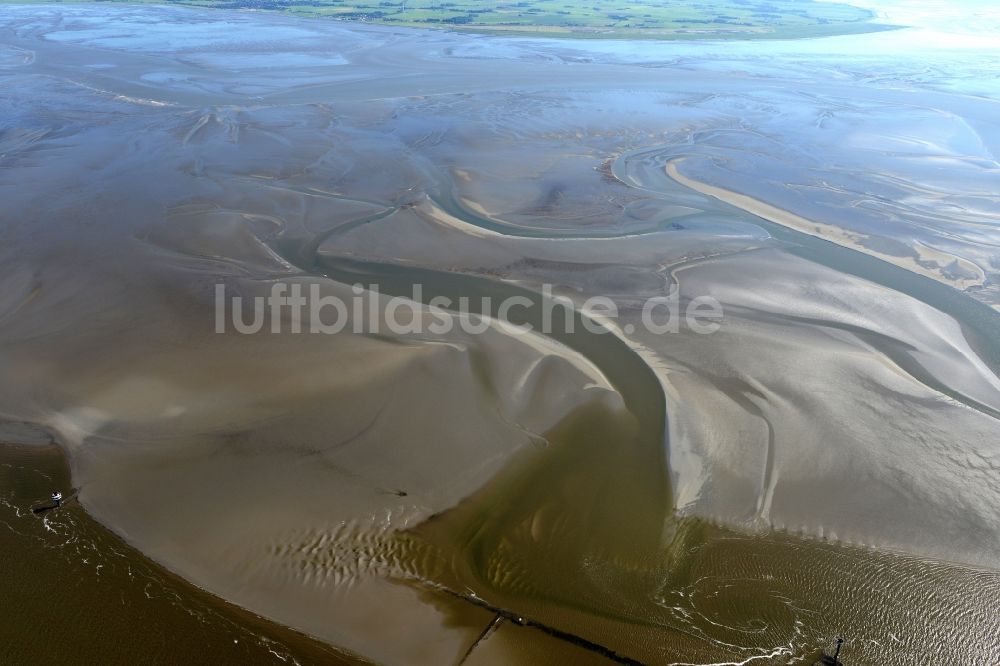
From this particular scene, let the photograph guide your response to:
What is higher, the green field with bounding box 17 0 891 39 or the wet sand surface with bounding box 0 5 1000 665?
the green field with bounding box 17 0 891 39

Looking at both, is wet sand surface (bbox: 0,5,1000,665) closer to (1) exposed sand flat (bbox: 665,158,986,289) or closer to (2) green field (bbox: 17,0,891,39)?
(1) exposed sand flat (bbox: 665,158,986,289)

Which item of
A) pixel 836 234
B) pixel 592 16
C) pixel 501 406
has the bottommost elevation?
pixel 501 406

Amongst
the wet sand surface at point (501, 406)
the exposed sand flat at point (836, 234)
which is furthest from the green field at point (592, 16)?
the wet sand surface at point (501, 406)

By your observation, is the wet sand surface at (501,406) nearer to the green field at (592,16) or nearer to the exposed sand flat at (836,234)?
the exposed sand flat at (836,234)

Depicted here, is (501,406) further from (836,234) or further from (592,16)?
(592,16)

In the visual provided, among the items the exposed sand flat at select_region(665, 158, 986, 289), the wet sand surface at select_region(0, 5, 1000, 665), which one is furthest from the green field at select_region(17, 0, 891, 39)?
the wet sand surface at select_region(0, 5, 1000, 665)

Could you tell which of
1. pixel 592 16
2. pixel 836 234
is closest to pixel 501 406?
pixel 836 234

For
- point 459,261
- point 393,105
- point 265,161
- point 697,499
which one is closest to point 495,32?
point 393,105
